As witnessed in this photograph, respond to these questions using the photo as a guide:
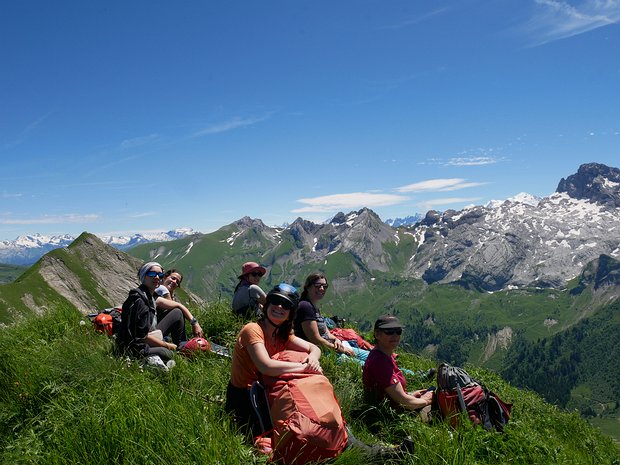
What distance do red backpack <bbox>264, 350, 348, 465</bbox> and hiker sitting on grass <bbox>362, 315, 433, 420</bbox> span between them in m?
2.15

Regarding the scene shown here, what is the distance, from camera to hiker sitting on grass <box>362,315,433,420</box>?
Answer: 7637mm

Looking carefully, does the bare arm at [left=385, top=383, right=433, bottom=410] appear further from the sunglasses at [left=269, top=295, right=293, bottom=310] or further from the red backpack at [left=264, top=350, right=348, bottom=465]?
the sunglasses at [left=269, top=295, right=293, bottom=310]

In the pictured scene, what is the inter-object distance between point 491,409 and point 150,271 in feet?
23.9

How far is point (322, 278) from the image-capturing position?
11.6 m

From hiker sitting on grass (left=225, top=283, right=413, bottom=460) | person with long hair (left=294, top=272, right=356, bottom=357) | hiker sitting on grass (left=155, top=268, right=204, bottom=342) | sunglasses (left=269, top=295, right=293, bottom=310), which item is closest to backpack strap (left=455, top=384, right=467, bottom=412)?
hiker sitting on grass (left=225, top=283, right=413, bottom=460)

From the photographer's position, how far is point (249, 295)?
40.7 ft

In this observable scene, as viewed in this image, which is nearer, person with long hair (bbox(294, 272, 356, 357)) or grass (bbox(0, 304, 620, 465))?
grass (bbox(0, 304, 620, 465))

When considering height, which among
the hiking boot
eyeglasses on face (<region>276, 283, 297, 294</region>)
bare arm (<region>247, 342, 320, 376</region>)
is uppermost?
eyeglasses on face (<region>276, 283, 297, 294</region>)

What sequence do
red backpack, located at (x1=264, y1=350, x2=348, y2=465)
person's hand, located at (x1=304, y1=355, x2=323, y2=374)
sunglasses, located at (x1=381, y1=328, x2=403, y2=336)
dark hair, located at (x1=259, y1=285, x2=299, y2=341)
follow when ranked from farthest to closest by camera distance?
sunglasses, located at (x1=381, y1=328, x2=403, y2=336) < dark hair, located at (x1=259, y1=285, x2=299, y2=341) < person's hand, located at (x1=304, y1=355, x2=323, y2=374) < red backpack, located at (x1=264, y1=350, x2=348, y2=465)

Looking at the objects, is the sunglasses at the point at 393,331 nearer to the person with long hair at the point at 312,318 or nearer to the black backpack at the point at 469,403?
the black backpack at the point at 469,403

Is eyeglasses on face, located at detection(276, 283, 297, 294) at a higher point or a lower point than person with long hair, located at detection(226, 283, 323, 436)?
higher

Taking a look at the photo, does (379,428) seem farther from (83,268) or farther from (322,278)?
(83,268)

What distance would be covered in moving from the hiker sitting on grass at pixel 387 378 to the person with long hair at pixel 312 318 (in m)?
2.67

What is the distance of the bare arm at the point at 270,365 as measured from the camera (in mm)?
6070
